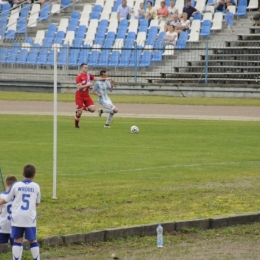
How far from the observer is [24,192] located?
9.56m

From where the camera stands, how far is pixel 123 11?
146 ft

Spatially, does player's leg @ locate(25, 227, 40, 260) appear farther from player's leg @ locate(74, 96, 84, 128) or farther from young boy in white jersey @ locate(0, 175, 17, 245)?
player's leg @ locate(74, 96, 84, 128)

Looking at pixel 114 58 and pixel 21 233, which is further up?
pixel 114 58

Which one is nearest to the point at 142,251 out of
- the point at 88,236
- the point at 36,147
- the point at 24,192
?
the point at 88,236

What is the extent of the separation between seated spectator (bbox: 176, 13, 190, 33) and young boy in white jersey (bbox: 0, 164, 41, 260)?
107 feet

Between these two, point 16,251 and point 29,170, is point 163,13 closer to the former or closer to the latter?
point 29,170

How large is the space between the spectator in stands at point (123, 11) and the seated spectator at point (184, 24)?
12.0 ft

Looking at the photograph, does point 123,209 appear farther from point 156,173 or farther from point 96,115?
point 96,115

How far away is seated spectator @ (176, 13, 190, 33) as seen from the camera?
41719 millimetres

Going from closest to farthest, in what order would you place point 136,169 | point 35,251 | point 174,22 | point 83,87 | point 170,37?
point 35,251 < point 136,169 < point 83,87 < point 170,37 < point 174,22

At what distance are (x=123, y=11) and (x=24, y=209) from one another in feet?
117

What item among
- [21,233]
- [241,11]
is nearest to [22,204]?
[21,233]

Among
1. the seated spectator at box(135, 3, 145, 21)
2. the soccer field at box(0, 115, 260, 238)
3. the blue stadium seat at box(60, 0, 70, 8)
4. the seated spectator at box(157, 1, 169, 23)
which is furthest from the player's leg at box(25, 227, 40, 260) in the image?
the blue stadium seat at box(60, 0, 70, 8)

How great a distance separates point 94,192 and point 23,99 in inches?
943
